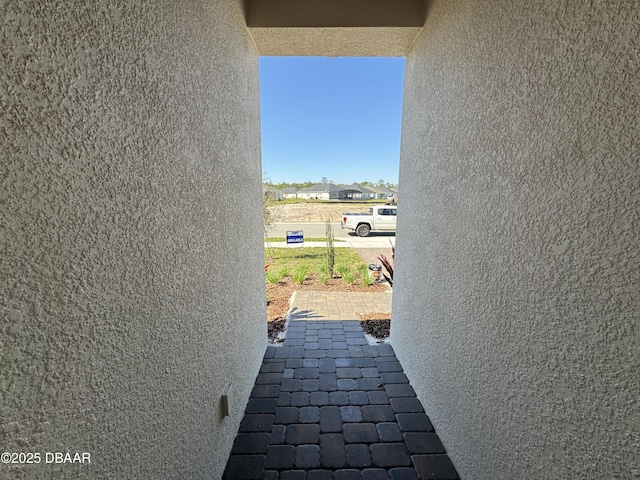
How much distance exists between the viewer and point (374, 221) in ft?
42.2

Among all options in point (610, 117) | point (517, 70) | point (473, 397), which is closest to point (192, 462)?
point (473, 397)

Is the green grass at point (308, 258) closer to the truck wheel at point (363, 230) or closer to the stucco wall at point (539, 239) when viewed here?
the truck wheel at point (363, 230)

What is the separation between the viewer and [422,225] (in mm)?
2375

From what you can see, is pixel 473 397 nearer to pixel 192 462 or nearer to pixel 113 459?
pixel 192 462

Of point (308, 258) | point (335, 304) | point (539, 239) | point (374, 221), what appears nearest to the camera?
point (539, 239)

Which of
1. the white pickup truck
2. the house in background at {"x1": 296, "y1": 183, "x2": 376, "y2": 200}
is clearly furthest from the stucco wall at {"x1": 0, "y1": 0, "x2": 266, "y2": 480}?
the house in background at {"x1": 296, "y1": 183, "x2": 376, "y2": 200}

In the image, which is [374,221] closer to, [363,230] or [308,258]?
[363,230]

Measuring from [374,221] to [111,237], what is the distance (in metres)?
12.4

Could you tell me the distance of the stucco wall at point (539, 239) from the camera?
78cm

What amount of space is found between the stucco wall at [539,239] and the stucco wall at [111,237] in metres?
1.38

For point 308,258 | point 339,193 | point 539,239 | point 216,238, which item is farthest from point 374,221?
point 339,193

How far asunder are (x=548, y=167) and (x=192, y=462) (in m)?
1.89

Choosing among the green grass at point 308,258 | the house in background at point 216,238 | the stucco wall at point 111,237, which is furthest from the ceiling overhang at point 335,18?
the green grass at point 308,258

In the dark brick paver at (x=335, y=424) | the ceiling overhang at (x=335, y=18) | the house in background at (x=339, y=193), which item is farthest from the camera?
the house in background at (x=339, y=193)
